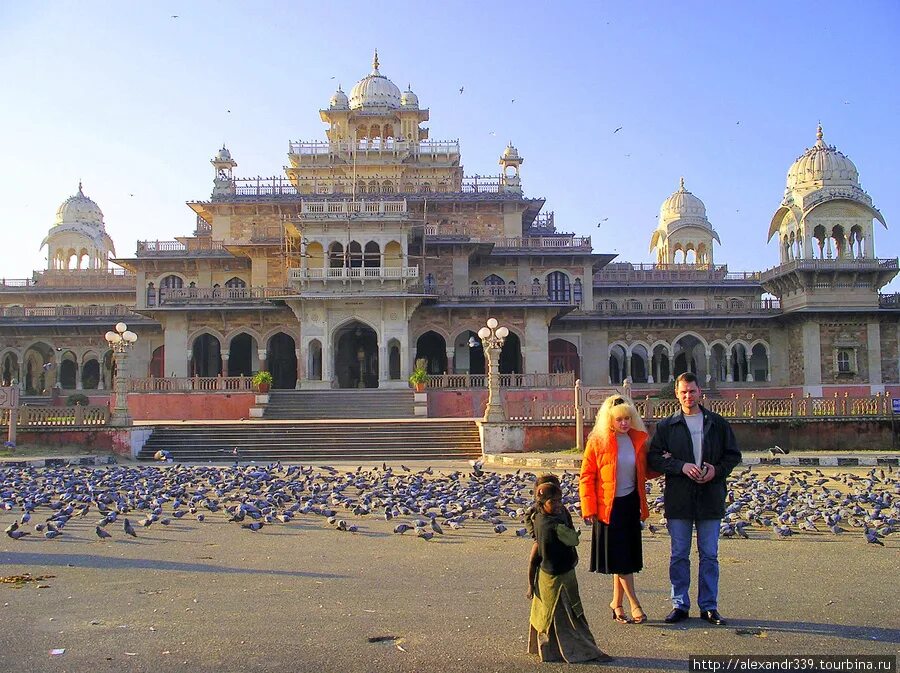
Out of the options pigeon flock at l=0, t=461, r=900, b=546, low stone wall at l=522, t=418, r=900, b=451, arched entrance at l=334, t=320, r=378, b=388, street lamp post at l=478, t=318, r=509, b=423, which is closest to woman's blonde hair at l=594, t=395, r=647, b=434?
pigeon flock at l=0, t=461, r=900, b=546

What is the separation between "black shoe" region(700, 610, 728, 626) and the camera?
635 cm

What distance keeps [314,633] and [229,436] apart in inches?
752

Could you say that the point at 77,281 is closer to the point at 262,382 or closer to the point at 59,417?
the point at 262,382

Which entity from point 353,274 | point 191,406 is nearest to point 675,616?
point 191,406

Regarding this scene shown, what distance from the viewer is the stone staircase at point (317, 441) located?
75.8ft

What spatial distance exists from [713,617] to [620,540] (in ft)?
3.19

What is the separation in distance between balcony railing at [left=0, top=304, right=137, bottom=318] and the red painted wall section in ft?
49.1

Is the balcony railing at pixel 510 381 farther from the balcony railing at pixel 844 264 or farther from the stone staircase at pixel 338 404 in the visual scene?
the balcony railing at pixel 844 264

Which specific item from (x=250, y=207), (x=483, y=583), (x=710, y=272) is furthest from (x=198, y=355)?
(x=483, y=583)

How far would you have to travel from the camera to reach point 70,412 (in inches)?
938

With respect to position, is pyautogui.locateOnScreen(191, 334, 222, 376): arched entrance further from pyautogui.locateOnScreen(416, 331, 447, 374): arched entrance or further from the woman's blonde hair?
the woman's blonde hair

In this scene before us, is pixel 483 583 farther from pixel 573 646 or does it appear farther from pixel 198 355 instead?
pixel 198 355

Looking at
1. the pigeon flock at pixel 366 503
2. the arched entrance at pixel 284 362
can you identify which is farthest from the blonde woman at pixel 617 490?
the arched entrance at pixel 284 362

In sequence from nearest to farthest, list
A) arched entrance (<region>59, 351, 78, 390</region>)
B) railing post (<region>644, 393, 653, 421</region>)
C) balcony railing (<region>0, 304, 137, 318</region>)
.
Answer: railing post (<region>644, 393, 653, 421</region>)
balcony railing (<region>0, 304, 137, 318</region>)
arched entrance (<region>59, 351, 78, 390</region>)
